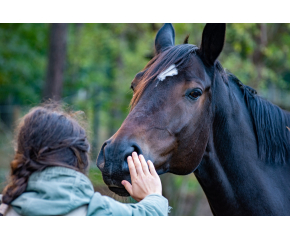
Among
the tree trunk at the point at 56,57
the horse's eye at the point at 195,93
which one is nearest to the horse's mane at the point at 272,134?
the horse's eye at the point at 195,93

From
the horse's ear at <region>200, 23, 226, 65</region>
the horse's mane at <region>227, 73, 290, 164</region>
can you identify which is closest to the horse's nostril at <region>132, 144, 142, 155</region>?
the horse's ear at <region>200, 23, 226, 65</region>

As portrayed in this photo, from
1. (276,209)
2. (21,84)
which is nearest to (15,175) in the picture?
(276,209)

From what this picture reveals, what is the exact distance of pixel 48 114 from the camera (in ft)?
5.99

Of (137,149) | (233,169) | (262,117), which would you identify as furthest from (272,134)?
(137,149)

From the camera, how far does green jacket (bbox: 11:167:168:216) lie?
5.18 feet

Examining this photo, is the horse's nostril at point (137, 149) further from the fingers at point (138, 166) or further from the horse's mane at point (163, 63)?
the horse's mane at point (163, 63)

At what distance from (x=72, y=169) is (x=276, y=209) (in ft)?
5.90

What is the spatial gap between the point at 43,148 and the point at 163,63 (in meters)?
1.28

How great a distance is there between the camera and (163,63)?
99.1 inches

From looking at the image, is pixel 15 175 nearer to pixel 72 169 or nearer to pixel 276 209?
pixel 72 169

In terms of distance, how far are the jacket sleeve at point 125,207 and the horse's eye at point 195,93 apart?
90cm

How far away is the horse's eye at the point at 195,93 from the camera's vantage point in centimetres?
241

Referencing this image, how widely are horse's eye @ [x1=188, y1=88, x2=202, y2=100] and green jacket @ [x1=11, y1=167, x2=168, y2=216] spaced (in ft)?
3.42

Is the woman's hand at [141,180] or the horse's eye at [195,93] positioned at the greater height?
the horse's eye at [195,93]
